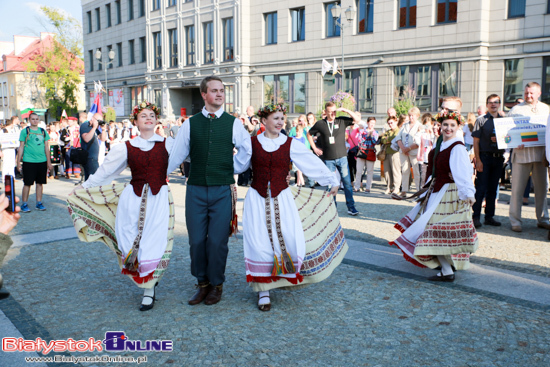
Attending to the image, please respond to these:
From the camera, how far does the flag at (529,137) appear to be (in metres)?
7.70

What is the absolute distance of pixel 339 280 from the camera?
→ 18.1 feet

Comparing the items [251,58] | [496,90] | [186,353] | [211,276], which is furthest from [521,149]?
[251,58]

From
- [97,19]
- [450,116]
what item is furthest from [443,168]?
[97,19]

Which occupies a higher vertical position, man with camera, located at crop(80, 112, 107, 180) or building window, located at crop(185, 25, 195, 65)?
building window, located at crop(185, 25, 195, 65)

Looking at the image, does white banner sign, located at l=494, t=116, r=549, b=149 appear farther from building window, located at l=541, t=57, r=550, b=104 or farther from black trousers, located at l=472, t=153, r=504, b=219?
building window, located at l=541, t=57, r=550, b=104

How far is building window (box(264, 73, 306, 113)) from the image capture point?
2792 cm

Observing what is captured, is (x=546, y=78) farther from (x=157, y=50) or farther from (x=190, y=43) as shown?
(x=157, y=50)

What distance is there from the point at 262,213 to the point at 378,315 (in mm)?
1338

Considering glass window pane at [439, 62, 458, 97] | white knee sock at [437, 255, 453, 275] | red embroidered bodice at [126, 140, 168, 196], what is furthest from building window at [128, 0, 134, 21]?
white knee sock at [437, 255, 453, 275]

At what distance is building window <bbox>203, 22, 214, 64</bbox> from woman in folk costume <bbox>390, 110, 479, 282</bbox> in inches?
1133

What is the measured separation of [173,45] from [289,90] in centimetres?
1150

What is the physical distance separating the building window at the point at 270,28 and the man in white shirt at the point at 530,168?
22.7m

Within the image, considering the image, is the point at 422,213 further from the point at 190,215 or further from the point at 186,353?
the point at 186,353

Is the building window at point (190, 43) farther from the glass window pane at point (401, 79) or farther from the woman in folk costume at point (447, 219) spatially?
the woman in folk costume at point (447, 219)
